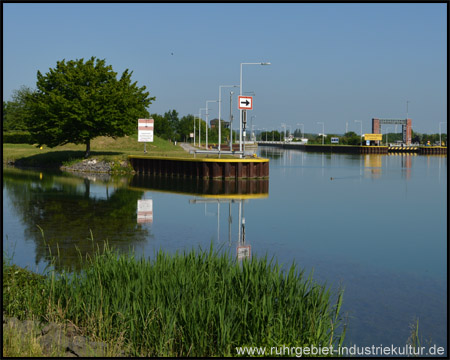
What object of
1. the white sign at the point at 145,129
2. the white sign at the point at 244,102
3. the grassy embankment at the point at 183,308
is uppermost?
the white sign at the point at 244,102

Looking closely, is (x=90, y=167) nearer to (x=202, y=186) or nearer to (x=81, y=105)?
(x=81, y=105)

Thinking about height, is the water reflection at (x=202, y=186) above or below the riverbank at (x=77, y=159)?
below

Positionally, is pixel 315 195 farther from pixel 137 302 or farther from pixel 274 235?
pixel 137 302

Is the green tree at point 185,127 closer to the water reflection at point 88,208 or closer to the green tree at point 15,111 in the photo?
the green tree at point 15,111

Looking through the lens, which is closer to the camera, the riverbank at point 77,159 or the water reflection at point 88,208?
the water reflection at point 88,208

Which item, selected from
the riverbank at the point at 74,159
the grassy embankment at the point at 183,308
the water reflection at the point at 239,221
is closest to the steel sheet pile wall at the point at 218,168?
the riverbank at the point at 74,159

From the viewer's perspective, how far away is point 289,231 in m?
22.8

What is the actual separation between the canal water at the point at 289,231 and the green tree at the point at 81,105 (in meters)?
15.1

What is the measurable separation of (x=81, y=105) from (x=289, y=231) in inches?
1570

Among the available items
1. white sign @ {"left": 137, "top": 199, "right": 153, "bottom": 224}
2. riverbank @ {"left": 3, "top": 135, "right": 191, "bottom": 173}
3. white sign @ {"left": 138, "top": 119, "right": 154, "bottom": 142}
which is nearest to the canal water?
white sign @ {"left": 137, "top": 199, "right": 153, "bottom": 224}

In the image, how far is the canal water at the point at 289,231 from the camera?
13.0 m

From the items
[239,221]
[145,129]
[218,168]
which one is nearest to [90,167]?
[145,129]

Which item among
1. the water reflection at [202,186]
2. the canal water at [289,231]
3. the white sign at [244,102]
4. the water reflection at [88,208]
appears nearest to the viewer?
the canal water at [289,231]

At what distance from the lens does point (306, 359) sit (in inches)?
324
